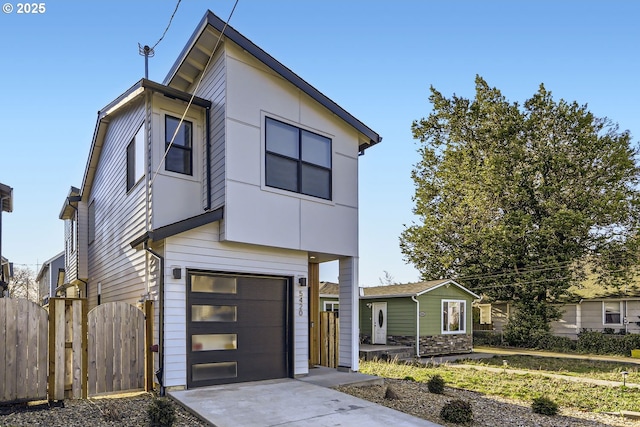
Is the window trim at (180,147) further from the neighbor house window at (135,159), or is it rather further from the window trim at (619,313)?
the window trim at (619,313)

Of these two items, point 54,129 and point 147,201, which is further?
point 54,129

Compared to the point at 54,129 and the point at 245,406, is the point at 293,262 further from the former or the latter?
the point at 54,129

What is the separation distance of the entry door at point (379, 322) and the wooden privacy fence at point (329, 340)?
10195 mm

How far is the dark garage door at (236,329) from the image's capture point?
810 cm

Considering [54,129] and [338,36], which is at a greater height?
[338,36]

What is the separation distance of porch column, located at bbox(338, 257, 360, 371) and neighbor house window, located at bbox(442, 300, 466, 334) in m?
10.6

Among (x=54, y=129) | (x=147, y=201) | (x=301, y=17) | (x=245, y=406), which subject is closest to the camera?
(x=245, y=406)

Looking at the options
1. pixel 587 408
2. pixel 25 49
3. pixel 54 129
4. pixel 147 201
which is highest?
pixel 25 49

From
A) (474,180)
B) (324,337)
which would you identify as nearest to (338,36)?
(324,337)

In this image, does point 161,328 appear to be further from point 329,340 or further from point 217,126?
point 329,340

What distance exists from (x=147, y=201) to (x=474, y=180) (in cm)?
2089

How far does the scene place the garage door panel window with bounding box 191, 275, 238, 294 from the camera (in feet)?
26.9

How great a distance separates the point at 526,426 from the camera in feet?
23.5

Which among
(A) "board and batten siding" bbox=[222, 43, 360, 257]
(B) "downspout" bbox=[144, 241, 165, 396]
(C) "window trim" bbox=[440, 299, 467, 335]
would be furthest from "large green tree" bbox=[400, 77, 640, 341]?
(B) "downspout" bbox=[144, 241, 165, 396]
